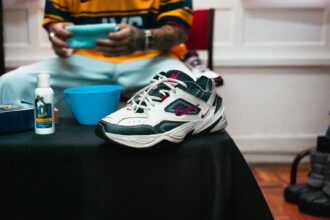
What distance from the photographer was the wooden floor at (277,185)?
1375mm

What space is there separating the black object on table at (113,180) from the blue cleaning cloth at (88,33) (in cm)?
38

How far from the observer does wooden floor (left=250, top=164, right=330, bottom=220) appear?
138cm

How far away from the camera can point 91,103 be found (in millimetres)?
929

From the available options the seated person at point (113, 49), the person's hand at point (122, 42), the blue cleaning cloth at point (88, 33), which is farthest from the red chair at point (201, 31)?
the blue cleaning cloth at point (88, 33)

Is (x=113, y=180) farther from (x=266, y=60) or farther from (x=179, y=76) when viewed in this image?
(x=266, y=60)

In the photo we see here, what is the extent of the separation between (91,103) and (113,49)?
227 mm

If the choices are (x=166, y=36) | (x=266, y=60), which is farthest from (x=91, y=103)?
(x=266, y=60)

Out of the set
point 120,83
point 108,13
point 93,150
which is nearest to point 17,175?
point 93,150

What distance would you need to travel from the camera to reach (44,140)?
0.80 m

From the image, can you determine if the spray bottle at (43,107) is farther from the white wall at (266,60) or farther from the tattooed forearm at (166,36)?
the white wall at (266,60)

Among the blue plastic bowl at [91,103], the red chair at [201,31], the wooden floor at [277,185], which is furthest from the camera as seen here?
the red chair at [201,31]

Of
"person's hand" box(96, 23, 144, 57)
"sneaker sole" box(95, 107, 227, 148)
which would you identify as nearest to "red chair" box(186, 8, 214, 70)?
"person's hand" box(96, 23, 144, 57)

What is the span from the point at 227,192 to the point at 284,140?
132cm

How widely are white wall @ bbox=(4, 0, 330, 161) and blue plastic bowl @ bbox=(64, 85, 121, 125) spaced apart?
1062 mm
